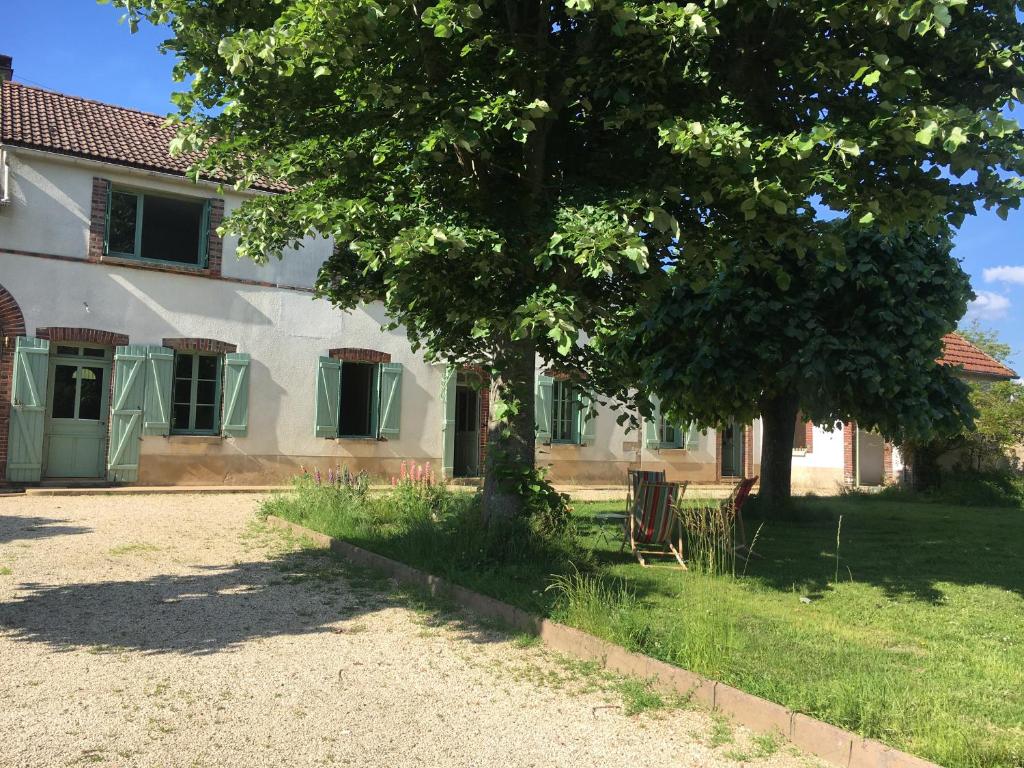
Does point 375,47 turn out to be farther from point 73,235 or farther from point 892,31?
point 73,235

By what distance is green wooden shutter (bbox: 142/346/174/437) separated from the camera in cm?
1313

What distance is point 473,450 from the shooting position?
17203mm

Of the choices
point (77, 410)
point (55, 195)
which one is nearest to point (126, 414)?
point (77, 410)

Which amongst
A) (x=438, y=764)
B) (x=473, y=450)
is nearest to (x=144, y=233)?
(x=473, y=450)

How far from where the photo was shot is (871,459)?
19.3 metres

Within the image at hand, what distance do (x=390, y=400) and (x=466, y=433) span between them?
7.94 feet

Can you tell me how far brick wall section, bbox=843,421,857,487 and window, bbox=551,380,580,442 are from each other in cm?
664

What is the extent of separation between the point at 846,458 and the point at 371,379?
11407 millimetres

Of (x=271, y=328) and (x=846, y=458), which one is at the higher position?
(x=271, y=328)

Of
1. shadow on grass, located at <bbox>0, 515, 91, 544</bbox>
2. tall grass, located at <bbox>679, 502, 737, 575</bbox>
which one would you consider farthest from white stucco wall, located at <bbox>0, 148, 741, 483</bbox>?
tall grass, located at <bbox>679, 502, 737, 575</bbox>

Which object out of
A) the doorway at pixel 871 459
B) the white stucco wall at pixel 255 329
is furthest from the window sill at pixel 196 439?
the doorway at pixel 871 459

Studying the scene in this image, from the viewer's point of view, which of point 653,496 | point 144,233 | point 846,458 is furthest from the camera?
point 846,458

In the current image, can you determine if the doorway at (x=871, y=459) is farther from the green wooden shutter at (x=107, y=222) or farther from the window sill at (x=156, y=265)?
the green wooden shutter at (x=107, y=222)

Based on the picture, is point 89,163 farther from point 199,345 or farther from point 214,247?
point 199,345
